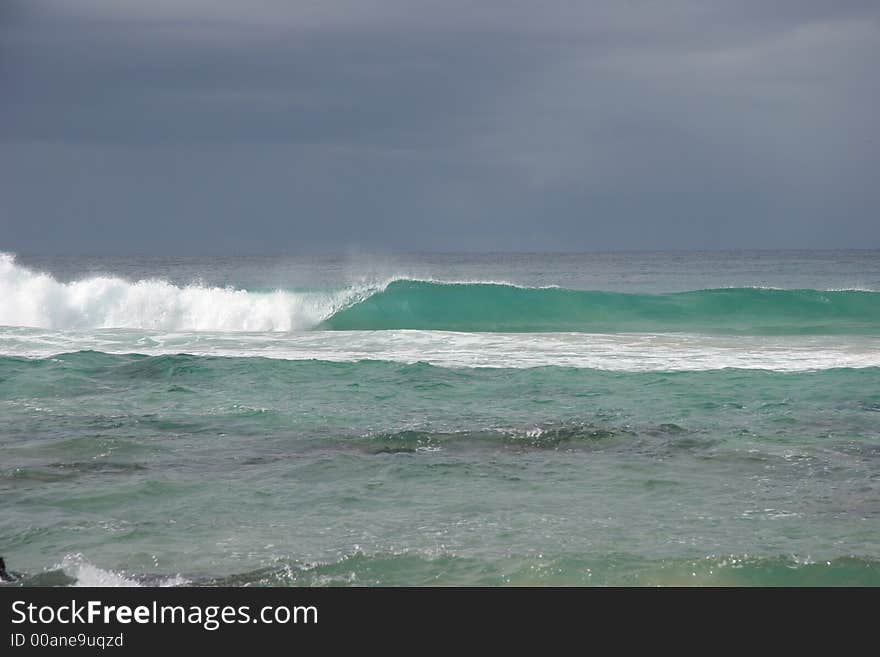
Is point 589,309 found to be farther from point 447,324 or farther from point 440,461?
point 440,461

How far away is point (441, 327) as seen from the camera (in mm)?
31078

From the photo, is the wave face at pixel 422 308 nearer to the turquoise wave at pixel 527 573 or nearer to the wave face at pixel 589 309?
the wave face at pixel 589 309

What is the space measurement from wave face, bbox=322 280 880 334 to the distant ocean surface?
910 cm

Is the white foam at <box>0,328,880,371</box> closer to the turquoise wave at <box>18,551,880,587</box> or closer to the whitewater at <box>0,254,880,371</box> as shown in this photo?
the whitewater at <box>0,254,880,371</box>

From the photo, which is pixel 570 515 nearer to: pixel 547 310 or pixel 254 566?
pixel 254 566

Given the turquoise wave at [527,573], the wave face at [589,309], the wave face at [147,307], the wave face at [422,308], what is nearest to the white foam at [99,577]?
the turquoise wave at [527,573]

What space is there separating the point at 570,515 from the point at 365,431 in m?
3.97

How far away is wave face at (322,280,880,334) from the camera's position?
3045cm

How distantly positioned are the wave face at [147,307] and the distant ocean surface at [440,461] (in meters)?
6.61

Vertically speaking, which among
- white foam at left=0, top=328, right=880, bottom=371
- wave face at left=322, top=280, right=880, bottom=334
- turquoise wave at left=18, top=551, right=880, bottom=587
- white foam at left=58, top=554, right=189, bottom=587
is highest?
wave face at left=322, top=280, right=880, bottom=334

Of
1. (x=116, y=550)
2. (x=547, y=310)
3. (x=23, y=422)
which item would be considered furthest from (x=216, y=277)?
(x=116, y=550)

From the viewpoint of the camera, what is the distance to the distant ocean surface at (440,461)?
6699 mm

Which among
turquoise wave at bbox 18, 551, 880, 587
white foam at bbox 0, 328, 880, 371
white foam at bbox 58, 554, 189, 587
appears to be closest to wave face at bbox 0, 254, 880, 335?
white foam at bbox 0, 328, 880, 371

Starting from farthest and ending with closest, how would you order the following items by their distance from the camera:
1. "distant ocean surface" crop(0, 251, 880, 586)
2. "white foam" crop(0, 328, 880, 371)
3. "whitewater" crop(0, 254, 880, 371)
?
"whitewater" crop(0, 254, 880, 371), "white foam" crop(0, 328, 880, 371), "distant ocean surface" crop(0, 251, 880, 586)
